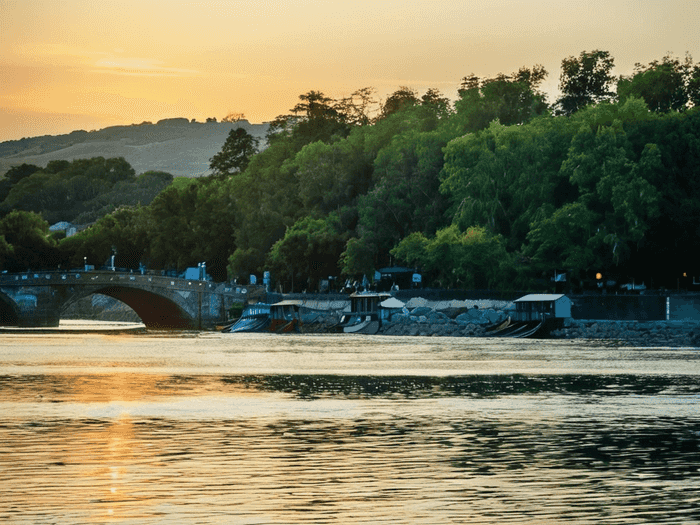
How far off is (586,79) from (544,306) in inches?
2014

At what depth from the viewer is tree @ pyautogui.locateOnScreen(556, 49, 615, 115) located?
150000 millimetres

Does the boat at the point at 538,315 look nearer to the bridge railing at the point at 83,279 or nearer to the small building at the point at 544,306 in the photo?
the small building at the point at 544,306

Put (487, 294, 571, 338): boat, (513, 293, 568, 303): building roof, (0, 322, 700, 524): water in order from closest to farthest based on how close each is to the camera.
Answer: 1. (0, 322, 700, 524): water
2. (487, 294, 571, 338): boat
3. (513, 293, 568, 303): building roof

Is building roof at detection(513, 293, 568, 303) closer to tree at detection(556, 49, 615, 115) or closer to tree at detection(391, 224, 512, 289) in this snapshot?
tree at detection(391, 224, 512, 289)

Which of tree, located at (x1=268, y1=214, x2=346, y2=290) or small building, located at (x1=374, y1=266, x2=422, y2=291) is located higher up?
tree, located at (x1=268, y1=214, x2=346, y2=290)

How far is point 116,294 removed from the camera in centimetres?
13750

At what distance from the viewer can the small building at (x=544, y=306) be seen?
355 ft

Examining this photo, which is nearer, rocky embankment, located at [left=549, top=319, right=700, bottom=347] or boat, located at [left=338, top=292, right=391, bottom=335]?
rocky embankment, located at [left=549, top=319, right=700, bottom=347]

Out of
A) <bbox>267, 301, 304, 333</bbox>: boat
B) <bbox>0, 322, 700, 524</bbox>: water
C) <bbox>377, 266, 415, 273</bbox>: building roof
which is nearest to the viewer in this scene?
<bbox>0, 322, 700, 524</bbox>: water

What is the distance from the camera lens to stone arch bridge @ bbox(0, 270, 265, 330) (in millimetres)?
130500

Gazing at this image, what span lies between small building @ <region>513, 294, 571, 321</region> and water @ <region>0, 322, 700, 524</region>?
43.1m

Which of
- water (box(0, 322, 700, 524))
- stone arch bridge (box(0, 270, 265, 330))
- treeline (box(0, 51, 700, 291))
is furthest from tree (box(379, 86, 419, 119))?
water (box(0, 322, 700, 524))

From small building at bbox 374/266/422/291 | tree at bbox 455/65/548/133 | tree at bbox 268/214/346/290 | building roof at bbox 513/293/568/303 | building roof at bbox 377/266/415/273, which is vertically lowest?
building roof at bbox 513/293/568/303

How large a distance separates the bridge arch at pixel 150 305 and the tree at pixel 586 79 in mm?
51770
